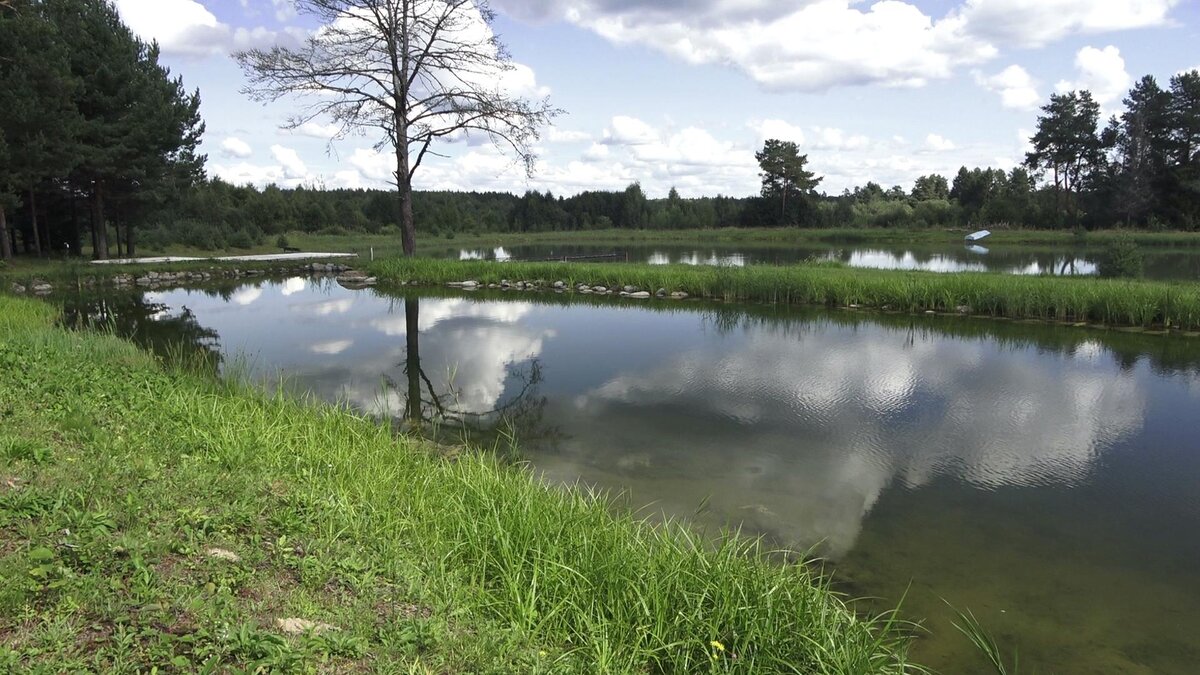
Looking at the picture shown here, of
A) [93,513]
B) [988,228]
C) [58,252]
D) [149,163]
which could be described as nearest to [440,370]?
[93,513]

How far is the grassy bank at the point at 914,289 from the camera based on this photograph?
1359 centimetres

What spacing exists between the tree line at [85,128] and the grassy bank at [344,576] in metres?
14.8

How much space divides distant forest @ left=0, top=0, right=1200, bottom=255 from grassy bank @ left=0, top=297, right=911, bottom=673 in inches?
460

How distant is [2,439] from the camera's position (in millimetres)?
4168

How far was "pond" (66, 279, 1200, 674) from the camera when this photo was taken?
4332 millimetres

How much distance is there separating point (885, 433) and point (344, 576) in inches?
238

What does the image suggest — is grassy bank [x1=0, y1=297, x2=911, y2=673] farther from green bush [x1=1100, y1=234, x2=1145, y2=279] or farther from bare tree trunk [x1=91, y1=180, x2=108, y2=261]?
bare tree trunk [x1=91, y1=180, x2=108, y2=261]

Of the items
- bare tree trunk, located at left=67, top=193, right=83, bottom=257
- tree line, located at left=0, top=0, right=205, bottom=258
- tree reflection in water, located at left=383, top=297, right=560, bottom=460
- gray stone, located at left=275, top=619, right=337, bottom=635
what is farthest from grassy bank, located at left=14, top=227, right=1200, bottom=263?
gray stone, located at left=275, top=619, right=337, bottom=635

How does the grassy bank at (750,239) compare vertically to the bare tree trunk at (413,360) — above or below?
above

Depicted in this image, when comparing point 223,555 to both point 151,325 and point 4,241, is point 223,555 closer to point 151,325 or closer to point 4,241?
point 151,325

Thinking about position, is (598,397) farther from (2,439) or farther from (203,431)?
(2,439)

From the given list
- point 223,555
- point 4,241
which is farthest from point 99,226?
point 223,555

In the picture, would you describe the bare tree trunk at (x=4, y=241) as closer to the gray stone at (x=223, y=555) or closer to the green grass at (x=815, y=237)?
the green grass at (x=815, y=237)

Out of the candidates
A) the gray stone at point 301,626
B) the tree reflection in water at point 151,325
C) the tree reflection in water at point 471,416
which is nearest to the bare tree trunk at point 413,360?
the tree reflection in water at point 471,416
